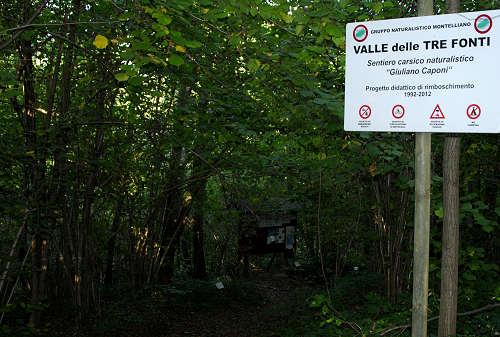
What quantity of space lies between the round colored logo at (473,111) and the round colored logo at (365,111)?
1.38ft

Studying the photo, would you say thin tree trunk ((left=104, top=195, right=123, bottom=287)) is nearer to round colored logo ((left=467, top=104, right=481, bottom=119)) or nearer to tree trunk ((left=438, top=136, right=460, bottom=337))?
tree trunk ((left=438, top=136, right=460, bottom=337))

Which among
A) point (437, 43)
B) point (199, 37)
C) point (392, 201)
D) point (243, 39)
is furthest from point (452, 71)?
point (392, 201)

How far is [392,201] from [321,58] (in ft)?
9.21

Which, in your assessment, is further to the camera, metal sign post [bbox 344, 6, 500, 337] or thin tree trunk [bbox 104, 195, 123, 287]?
thin tree trunk [bbox 104, 195, 123, 287]

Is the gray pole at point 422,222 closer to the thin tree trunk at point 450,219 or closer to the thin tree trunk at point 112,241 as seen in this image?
the thin tree trunk at point 450,219

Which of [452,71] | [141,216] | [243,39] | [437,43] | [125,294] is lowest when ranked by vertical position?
[125,294]

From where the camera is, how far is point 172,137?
5129mm

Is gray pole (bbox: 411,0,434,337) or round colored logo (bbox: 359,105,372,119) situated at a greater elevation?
round colored logo (bbox: 359,105,372,119)

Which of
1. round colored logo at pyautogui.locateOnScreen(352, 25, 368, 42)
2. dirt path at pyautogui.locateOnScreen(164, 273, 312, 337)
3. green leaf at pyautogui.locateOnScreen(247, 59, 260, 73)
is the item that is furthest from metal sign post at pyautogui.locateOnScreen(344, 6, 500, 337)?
dirt path at pyautogui.locateOnScreen(164, 273, 312, 337)

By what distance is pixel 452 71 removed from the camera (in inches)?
74.0

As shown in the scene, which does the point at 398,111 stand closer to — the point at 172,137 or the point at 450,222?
the point at 450,222

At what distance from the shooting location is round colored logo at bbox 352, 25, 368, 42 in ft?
6.75

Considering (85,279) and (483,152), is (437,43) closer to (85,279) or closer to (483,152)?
(483,152)

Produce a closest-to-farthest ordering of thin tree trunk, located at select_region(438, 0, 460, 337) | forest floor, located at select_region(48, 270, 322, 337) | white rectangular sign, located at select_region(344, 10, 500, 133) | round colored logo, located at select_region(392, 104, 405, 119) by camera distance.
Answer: white rectangular sign, located at select_region(344, 10, 500, 133) < round colored logo, located at select_region(392, 104, 405, 119) < thin tree trunk, located at select_region(438, 0, 460, 337) < forest floor, located at select_region(48, 270, 322, 337)
